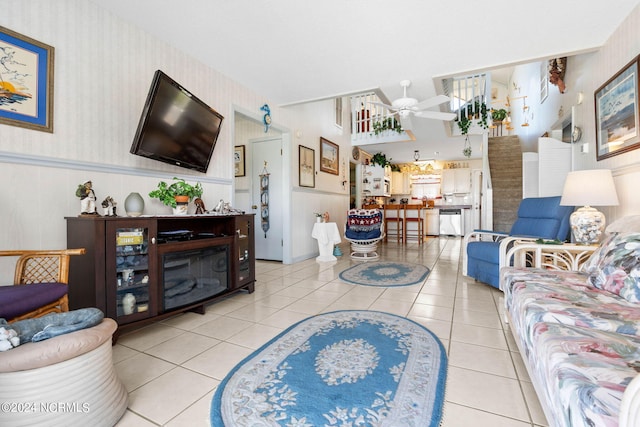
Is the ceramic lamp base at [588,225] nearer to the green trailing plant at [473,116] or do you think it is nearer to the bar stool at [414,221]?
the green trailing plant at [473,116]

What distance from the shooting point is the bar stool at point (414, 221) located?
7.05m

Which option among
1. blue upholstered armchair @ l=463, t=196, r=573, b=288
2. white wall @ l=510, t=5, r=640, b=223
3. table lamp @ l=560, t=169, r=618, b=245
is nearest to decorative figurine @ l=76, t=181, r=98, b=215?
blue upholstered armchair @ l=463, t=196, r=573, b=288

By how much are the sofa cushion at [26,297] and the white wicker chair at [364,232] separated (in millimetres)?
4124

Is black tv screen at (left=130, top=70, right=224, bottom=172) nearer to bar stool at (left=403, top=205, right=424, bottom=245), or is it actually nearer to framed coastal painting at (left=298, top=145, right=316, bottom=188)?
framed coastal painting at (left=298, top=145, right=316, bottom=188)

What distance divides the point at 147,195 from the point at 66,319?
4.96ft

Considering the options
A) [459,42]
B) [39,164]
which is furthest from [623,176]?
[39,164]

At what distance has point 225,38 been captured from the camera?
2633 millimetres

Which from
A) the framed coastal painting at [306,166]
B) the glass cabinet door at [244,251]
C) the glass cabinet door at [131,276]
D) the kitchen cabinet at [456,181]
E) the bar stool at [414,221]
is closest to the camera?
the glass cabinet door at [131,276]

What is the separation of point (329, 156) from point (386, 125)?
138 cm

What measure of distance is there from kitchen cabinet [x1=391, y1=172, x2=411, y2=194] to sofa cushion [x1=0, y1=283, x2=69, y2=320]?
28.8 ft

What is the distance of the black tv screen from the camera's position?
2146mm

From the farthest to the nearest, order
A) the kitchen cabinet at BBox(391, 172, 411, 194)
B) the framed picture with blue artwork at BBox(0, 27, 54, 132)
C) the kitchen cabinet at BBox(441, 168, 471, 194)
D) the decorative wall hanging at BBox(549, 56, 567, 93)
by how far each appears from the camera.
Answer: the kitchen cabinet at BBox(391, 172, 411, 194) → the kitchen cabinet at BBox(441, 168, 471, 194) → the decorative wall hanging at BBox(549, 56, 567, 93) → the framed picture with blue artwork at BBox(0, 27, 54, 132)

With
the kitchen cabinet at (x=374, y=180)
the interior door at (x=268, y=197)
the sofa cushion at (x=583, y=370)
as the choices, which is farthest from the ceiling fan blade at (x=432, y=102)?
the kitchen cabinet at (x=374, y=180)

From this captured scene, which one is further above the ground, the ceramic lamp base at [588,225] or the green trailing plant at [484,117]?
the green trailing plant at [484,117]
